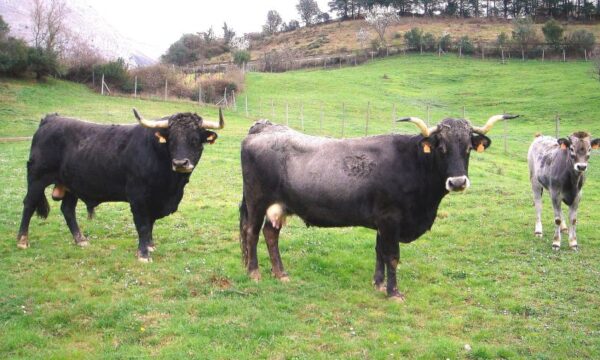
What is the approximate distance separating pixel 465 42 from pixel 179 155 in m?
76.6

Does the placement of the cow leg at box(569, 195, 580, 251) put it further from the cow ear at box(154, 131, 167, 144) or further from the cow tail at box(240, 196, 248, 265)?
the cow ear at box(154, 131, 167, 144)

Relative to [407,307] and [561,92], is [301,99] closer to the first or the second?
[561,92]

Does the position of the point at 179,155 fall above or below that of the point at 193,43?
below

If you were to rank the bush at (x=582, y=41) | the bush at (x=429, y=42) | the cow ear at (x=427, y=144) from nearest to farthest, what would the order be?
the cow ear at (x=427, y=144)
the bush at (x=582, y=41)
the bush at (x=429, y=42)

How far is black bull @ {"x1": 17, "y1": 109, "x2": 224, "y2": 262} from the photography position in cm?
1070

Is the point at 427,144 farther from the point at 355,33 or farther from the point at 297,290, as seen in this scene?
the point at 355,33

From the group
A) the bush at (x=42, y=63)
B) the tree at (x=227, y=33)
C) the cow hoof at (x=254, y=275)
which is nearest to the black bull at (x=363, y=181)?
the cow hoof at (x=254, y=275)

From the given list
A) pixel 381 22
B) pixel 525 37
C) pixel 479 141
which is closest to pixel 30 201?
pixel 479 141

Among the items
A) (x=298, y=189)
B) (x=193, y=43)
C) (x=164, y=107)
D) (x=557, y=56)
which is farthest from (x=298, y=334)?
(x=193, y=43)

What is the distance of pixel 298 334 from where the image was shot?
7949 mm

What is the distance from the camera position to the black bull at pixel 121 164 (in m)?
10.7

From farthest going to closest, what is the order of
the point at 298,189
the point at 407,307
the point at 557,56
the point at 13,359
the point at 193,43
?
1. the point at 193,43
2. the point at 557,56
3. the point at 298,189
4. the point at 407,307
5. the point at 13,359

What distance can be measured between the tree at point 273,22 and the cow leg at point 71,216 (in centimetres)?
12205

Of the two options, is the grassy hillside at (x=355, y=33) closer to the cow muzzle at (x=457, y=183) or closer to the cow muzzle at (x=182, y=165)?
the cow muzzle at (x=182, y=165)
